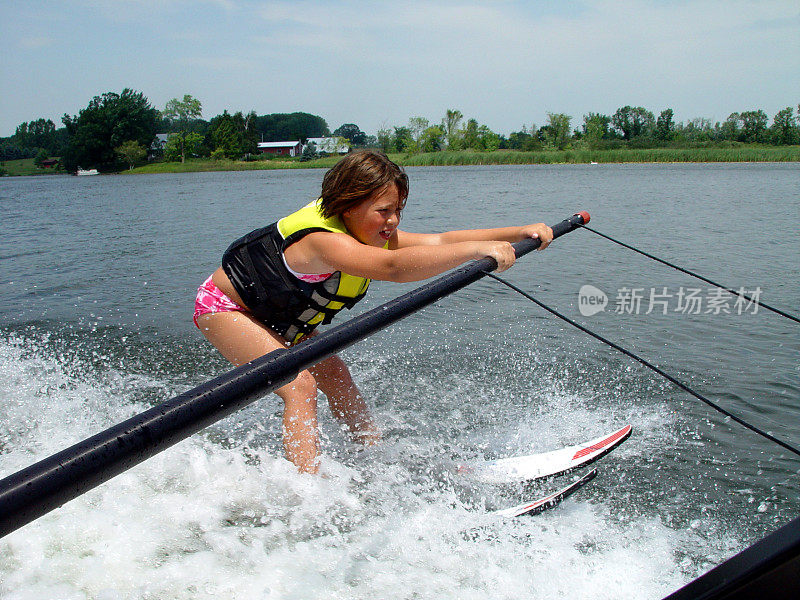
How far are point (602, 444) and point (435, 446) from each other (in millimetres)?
964

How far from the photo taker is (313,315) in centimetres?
316

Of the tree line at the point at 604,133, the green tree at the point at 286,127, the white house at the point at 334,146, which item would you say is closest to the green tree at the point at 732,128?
the tree line at the point at 604,133

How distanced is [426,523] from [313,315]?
3.61 ft

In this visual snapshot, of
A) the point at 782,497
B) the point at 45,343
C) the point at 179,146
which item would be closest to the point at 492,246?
the point at 782,497

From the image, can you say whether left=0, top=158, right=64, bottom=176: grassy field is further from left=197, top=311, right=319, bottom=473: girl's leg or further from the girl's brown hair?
the girl's brown hair

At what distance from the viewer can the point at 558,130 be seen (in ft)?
314

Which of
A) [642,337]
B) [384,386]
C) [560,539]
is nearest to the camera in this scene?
[560,539]

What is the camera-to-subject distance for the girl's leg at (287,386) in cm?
291

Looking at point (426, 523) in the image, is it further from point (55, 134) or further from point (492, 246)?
point (55, 134)

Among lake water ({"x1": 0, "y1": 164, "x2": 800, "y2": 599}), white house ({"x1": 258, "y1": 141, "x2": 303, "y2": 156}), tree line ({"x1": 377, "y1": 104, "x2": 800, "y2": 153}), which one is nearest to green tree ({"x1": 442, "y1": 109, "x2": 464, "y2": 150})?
tree line ({"x1": 377, "y1": 104, "x2": 800, "y2": 153})

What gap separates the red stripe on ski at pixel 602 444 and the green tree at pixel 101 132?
94838mm

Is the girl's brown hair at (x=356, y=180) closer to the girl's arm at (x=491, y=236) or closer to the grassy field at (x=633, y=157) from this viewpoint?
the girl's arm at (x=491, y=236)

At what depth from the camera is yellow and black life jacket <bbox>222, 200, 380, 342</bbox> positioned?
2820 mm

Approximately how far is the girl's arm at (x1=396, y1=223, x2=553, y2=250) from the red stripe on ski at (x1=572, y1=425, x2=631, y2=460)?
133cm
